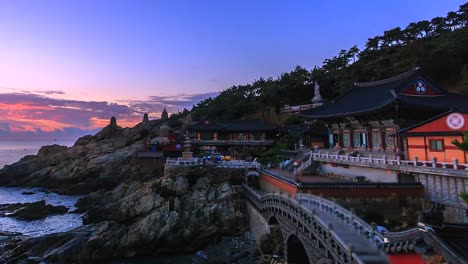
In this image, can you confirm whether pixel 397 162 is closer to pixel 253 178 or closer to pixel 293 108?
pixel 253 178

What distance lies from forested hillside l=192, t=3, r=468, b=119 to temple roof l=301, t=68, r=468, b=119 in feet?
61.9

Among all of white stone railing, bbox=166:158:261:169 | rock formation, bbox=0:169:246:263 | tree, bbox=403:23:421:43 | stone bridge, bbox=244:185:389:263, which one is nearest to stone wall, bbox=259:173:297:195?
stone bridge, bbox=244:185:389:263

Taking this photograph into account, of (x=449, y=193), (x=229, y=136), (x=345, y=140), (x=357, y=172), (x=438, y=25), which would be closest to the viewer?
(x=449, y=193)

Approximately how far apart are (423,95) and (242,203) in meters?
22.7

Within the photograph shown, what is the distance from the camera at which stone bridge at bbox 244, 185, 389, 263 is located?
1201 cm

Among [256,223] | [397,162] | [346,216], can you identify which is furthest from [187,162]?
[346,216]

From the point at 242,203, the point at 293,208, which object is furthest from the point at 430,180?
the point at 242,203

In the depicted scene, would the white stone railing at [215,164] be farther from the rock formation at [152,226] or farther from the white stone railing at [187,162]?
the rock formation at [152,226]

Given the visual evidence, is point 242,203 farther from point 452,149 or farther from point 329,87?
point 329,87

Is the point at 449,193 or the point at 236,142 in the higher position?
the point at 236,142

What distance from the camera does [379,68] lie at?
59562 mm

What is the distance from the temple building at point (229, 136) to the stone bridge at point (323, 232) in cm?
3344

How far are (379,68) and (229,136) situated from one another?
34589 mm

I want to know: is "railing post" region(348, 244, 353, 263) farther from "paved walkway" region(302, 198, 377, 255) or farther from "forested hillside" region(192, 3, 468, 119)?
"forested hillside" region(192, 3, 468, 119)
